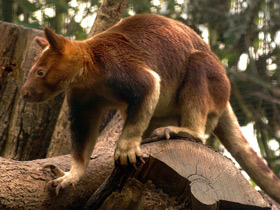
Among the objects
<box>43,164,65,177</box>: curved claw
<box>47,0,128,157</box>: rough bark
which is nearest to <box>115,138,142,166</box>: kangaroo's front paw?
<box>43,164,65,177</box>: curved claw

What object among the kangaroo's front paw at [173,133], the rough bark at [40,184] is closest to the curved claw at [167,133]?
the kangaroo's front paw at [173,133]

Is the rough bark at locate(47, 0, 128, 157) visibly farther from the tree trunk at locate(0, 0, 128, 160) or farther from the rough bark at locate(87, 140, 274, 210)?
the rough bark at locate(87, 140, 274, 210)

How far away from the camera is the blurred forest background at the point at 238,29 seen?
18.0ft

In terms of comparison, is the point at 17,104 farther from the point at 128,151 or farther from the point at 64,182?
the point at 128,151

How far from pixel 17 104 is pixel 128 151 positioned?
1661mm

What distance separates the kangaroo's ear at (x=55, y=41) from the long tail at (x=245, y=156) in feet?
5.34

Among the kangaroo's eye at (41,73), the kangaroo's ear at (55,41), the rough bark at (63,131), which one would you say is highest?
the kangaroo's ear at (55,41)

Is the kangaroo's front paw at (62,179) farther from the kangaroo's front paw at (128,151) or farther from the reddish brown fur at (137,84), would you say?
the kangaroo's front paw at (128,151)

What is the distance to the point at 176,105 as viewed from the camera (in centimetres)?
366

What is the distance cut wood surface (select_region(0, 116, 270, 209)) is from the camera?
2.64 metres

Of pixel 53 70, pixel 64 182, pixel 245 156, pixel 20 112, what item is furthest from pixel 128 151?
pixel 20 112

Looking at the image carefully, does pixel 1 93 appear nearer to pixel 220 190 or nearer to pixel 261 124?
pixel 220 190

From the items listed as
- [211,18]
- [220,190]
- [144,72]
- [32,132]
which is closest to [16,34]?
[32,132]

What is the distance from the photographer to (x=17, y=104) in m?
4.04
